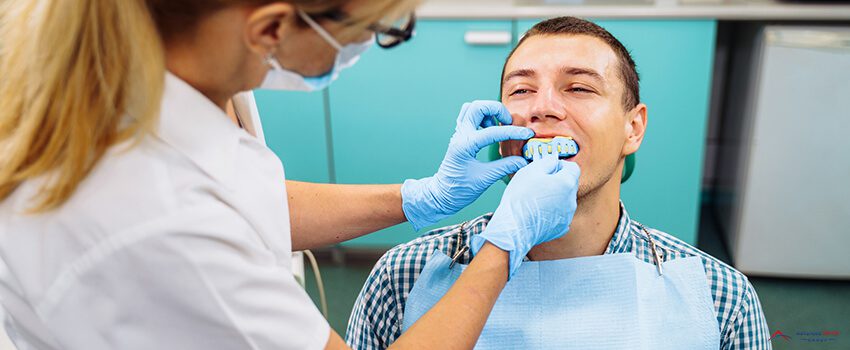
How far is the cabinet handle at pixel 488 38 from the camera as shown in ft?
7.93

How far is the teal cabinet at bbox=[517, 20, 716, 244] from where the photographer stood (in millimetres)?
2398

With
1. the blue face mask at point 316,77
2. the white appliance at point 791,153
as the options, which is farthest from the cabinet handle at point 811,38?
the blue face mask at point 316,77

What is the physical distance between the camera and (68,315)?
2.67 ft

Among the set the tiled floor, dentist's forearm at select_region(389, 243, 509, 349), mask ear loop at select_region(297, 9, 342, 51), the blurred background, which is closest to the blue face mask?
mask ear loop at select_region(297, 9, 342, 51)

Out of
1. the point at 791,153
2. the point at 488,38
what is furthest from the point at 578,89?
the point at 791,153

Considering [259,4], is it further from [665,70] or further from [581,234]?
[665,70]

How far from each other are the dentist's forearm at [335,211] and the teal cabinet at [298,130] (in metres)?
1.31

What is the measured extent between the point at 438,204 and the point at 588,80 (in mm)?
352

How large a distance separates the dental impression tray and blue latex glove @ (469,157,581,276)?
0.08m

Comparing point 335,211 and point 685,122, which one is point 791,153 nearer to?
point 685,122

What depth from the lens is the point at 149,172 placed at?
2.63ft

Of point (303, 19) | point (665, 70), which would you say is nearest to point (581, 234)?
point (303, 19)

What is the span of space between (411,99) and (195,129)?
1760 mm

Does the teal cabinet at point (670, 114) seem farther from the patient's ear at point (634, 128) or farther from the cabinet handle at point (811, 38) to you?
the patient's ear at point (634, 128)
